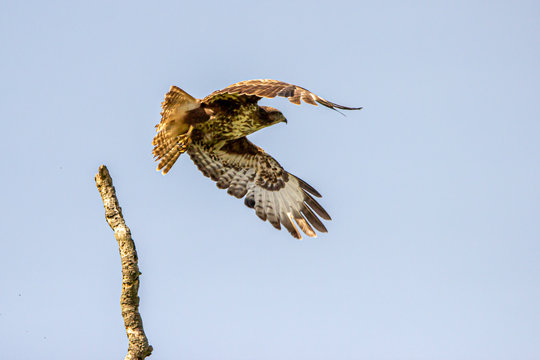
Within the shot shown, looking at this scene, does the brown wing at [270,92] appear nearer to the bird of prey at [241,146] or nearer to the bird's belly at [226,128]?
the bird of prey at [241,146]

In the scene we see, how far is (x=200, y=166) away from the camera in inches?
414

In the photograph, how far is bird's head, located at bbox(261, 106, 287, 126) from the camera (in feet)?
→ 31.2

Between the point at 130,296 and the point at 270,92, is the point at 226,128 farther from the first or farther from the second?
the point at 130,296

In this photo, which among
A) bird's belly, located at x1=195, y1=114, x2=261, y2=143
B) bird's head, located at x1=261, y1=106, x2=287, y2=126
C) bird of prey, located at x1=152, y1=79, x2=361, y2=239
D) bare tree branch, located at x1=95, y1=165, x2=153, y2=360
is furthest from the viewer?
bird's head, located at x1=261, y1=106, x2=287, y2=126

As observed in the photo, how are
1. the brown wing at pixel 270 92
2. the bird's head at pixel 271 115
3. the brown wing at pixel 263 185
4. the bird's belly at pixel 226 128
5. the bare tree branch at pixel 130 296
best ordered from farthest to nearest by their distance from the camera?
1. the brown wing at pixel 263 185
2. the bird's head at pixel 271 115
3. the bird's belly at pixel 226 128
4. the brown wing at pixel 270 92
5. the bare tree branch at pixel 130 296

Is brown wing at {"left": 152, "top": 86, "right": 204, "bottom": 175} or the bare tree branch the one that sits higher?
brown wing at {"left": 152, "top": 86, "right": 204, "bottom": 175}

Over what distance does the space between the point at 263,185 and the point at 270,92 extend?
313cm

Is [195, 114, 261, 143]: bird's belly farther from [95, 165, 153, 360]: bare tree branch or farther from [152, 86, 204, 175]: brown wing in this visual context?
[95, 165, 153, 360]: bare tree branch

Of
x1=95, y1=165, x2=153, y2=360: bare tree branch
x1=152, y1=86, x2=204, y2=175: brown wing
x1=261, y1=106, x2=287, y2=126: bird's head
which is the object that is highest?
x1=261, y1=106, x2=287, y2=126: bird's head

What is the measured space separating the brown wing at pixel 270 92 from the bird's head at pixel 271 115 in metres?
0.30

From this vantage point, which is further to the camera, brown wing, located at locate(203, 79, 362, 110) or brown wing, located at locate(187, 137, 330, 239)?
brown wing, located at locate(187, 137, 330, 239)

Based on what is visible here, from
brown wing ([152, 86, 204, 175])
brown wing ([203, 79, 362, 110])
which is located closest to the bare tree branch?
brown wing ([203, 79, 362, 110])

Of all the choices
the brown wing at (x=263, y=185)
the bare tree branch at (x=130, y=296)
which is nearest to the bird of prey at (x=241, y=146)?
the brown wing at (x=263, y=185)

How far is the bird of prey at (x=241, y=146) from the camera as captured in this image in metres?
8.76
